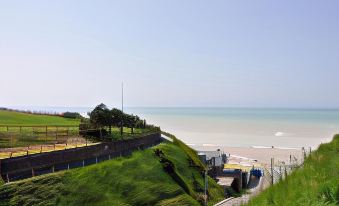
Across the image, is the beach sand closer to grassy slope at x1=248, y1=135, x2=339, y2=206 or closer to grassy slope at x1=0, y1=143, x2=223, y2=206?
grassy slope at x1=0, y1=143, x2=223, y2=206

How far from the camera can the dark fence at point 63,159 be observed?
21594 millimetres

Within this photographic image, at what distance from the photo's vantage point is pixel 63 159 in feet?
83.6

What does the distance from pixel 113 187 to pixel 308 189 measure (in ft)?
55.6

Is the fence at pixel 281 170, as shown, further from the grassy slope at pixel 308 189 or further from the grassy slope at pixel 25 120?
the grassy slope at pixel 25 120

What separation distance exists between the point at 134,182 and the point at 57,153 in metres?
4.99

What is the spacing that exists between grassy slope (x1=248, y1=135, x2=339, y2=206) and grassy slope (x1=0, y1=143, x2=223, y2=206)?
13783 mm

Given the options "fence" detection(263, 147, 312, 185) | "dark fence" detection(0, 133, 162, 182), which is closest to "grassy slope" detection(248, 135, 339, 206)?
"fence" detection(263, 147, 312, 185)

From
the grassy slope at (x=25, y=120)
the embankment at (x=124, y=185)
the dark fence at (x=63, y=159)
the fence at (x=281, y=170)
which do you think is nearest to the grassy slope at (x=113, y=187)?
the embankment at (x=124, y=185)

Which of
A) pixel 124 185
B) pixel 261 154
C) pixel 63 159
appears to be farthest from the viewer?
pixel 261 154

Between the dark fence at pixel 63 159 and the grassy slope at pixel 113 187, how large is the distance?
1.23 metres

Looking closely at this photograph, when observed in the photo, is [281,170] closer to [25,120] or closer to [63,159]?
[63,159]

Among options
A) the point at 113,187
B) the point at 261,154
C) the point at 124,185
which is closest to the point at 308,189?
the point at 113,187

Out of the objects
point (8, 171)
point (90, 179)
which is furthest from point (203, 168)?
point (8, 171)

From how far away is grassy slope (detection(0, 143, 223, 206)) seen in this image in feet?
66.7
